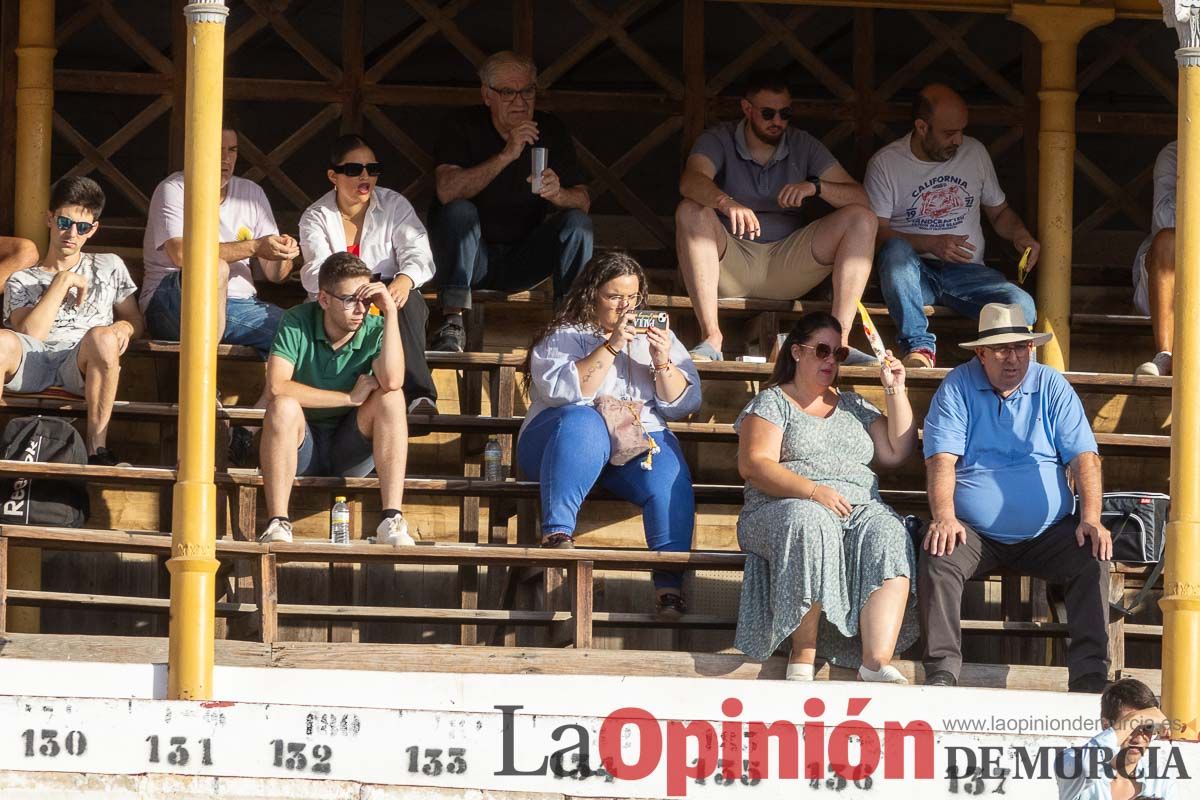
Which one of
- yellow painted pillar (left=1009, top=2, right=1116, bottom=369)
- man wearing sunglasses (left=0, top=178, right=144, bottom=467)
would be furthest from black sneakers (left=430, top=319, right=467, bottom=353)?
yellow painted pillar (left=1009, top=2, right=1116, bottom=369)

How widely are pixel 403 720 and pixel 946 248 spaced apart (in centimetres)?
391

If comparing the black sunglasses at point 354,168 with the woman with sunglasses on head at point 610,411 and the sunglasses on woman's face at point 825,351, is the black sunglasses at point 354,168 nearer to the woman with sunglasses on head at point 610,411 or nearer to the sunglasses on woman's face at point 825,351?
the woman with sunglasses on head at point 610,411

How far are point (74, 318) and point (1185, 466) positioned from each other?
4.37m

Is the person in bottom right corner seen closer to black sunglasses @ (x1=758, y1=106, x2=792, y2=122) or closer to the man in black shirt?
the man in black shirt

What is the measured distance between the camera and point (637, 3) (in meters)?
10.5

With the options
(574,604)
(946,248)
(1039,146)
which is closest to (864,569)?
(574,604)

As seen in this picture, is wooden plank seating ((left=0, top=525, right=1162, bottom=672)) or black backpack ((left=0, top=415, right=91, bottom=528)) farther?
black backpack ((left=0, top=415, right=91, bottom=528))

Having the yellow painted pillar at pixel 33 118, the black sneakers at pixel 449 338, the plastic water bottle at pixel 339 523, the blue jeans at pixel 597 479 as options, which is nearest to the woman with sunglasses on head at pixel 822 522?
the blue jeans at pixel 597 479

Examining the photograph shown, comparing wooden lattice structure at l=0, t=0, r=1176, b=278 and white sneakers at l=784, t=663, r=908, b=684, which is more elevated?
wooden lattice structure at l=0, t=0, r=1176, b=278

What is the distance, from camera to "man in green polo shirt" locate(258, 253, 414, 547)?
7742 mm

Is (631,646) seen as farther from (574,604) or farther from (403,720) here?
(403,720)

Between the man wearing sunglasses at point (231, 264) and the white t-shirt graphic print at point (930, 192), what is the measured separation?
259 cm

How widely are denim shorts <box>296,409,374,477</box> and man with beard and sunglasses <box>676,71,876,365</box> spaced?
56.6 inches

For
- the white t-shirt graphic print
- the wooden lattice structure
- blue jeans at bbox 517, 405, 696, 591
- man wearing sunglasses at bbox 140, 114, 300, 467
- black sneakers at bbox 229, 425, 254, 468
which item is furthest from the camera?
the wooden lattice structure
